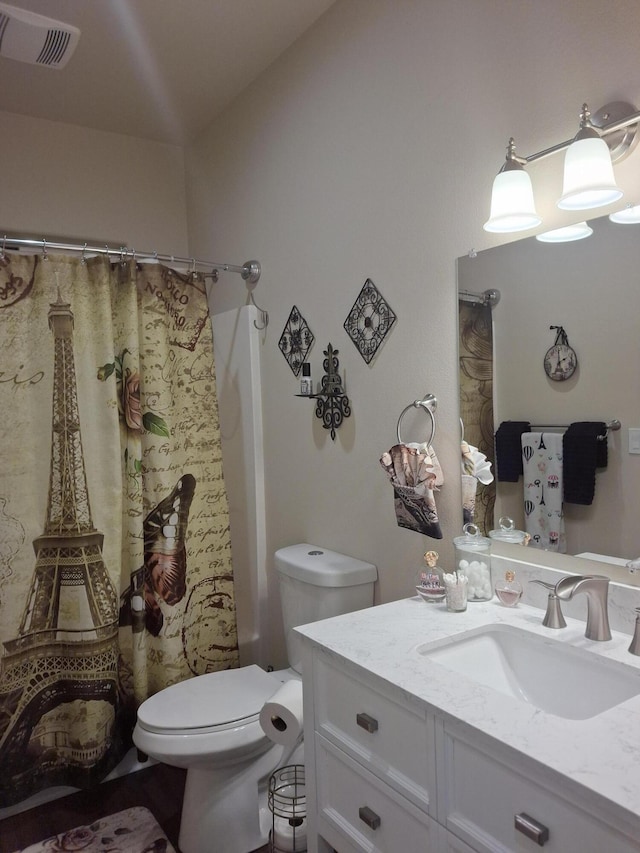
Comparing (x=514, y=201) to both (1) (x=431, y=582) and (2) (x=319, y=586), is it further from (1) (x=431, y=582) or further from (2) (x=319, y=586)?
(2) (x=319, y=586)

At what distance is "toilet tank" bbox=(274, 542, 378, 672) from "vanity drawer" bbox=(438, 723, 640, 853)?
89cm

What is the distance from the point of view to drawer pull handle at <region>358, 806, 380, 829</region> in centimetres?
124

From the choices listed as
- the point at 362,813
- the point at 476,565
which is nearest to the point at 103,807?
the point at 362,813

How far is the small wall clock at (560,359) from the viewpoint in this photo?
1.44 m

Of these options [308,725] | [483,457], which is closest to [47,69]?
[483,457]

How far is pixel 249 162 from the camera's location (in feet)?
8.61

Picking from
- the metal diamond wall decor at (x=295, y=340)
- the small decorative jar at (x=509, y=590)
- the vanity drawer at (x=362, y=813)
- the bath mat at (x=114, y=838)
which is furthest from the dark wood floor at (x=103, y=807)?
the metal diamond wall decor at (x=295, y=340)

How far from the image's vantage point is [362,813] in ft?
4.16

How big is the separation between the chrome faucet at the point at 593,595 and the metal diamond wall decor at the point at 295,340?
4.20ft

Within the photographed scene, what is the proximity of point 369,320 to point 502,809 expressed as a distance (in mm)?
1390

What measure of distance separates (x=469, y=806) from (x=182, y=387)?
6.20ft

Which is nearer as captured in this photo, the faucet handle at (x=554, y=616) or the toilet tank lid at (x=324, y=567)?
the faucet handle at (x=554, y=616)

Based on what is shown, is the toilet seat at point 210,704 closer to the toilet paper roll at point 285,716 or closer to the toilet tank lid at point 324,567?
the toilet paper roll at point 285,716

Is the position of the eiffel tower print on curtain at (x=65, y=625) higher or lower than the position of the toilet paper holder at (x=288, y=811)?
higher
